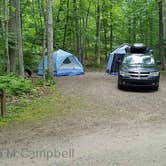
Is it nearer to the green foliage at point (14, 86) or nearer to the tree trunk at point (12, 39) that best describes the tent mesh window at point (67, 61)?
the tree trunk at point (12, 39)

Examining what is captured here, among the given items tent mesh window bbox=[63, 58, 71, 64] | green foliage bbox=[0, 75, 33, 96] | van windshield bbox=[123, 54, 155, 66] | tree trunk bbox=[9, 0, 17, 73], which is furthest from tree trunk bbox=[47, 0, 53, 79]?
tent mesh window bbox=[63, 58, 71, 64]

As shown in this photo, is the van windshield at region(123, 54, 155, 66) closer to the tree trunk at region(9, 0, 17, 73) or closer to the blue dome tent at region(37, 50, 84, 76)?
the tree trunk at region(9, 0, 17, 73)

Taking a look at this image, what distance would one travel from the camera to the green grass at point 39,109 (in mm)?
10922

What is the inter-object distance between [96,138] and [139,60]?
954cm

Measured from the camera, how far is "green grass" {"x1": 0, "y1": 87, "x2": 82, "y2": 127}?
430 inches

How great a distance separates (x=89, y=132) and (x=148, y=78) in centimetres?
794

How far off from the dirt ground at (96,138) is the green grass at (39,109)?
0.39m

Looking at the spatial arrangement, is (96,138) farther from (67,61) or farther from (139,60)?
(67,61)

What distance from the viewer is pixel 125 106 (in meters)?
13.2

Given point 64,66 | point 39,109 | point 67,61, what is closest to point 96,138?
point 39,109

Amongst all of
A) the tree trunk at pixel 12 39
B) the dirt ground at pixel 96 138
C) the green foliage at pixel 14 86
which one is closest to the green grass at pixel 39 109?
the dirt ground at pixel 96 138

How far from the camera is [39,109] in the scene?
12.3 meters

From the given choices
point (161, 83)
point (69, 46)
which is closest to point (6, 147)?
point (161, 83)

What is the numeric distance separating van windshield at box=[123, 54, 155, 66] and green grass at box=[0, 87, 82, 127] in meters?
4.29
